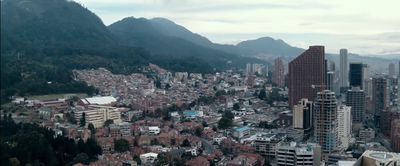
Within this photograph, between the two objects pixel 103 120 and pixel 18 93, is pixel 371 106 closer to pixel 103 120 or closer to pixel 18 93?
pixel 103 120

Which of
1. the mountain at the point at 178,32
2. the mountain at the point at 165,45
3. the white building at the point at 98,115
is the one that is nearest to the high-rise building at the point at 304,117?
the white building at the point at 98,115

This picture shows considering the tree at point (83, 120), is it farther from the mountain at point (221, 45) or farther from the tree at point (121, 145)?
the mountain at point (221, 45)

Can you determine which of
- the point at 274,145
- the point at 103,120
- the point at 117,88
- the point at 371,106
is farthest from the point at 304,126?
the point at 117,88

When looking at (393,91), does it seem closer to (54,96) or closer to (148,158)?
(148,158)

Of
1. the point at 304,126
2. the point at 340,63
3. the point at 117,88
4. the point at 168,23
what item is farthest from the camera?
the point at 168,23

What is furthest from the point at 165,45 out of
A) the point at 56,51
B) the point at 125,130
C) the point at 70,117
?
the point at 125,130

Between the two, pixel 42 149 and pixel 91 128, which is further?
pixel 91 128
